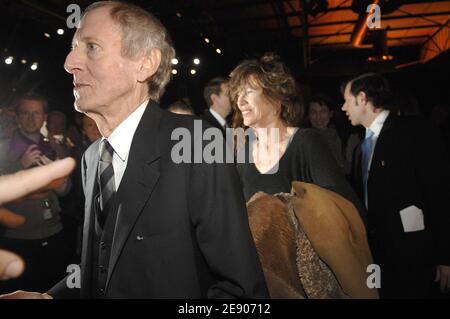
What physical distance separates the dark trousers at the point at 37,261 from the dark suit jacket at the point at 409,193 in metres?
2.94

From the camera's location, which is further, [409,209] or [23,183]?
[409,209]

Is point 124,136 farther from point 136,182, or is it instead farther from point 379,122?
point 379,122

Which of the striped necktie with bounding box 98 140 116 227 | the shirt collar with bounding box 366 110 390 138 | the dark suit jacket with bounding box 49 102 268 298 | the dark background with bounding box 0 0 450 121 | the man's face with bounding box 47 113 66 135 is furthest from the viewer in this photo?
the dark background with bounding box 0 0 450 121

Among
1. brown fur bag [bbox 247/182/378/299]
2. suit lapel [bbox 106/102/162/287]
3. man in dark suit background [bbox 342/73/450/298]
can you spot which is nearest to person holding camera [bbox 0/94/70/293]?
suit lapel [bbox 106/102/162/287]

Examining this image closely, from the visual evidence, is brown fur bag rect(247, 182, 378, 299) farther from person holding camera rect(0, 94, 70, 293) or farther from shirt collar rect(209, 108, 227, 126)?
shirt collar rect(209, 108, 227, 126)

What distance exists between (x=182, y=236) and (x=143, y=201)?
177mm

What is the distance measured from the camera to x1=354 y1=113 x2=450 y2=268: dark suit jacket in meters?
2.63

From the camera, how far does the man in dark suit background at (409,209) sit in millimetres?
2641

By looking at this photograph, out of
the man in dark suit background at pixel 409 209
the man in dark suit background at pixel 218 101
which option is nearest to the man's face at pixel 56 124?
the man in dark suit background at pixel 218 101

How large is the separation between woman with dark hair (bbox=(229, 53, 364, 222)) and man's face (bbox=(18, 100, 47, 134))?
6.95ft

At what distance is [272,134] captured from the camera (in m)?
2.52

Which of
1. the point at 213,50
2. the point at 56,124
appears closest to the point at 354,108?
the point at 56,124

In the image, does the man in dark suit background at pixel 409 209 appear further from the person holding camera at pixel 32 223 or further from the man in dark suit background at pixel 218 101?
the person holding camera at pixel 32 223
